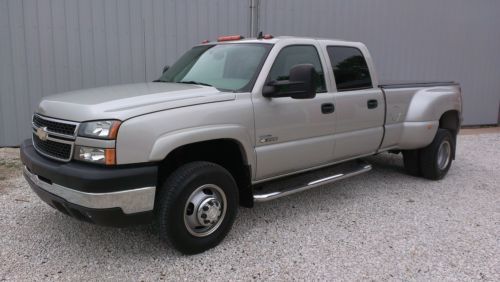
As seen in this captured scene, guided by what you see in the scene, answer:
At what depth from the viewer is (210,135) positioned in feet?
11.3

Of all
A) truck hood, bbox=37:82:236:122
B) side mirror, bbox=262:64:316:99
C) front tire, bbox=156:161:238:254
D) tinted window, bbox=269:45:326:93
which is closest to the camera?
truck hood, bbox=37:82:236:122

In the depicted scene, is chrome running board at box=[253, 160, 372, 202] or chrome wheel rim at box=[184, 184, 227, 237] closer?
chrome wheel rim at box=[184, 184, 227, 237]

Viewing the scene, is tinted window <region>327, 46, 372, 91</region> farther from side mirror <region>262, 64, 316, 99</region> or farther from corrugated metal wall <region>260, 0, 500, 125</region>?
corrugated metal wall <region>260, 0, 500, 125</region>

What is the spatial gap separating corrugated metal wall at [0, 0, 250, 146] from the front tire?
4.60m

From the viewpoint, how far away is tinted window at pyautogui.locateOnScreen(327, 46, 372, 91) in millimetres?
4789

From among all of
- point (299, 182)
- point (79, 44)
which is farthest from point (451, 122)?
point (79, 44)

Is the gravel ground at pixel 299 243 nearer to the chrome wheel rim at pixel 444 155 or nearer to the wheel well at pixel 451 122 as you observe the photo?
the chrome wheel rim at pixel 444 155

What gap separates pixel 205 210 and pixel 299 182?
4.71 feet

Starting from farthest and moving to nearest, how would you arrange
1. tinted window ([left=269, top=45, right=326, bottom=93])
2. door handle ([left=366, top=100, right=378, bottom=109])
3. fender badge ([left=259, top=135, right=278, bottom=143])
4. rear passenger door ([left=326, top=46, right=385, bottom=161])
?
door handle ([left=366, top=100, right=378, bottom=109])
rear passenger door ([left=326, top=46, right=385, bottom=161])
tinted window ([left=269, top=45, right=326, bottom=93])
fender badge ([left=259, top=135, right=278, bottom=143])

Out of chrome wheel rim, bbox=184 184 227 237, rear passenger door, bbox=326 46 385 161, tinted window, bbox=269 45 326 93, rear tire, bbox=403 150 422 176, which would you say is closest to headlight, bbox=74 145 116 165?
chrome wheel rim, bbox=184 184 227 237

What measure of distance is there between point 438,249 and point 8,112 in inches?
265

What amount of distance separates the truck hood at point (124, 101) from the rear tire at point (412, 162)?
140 inches

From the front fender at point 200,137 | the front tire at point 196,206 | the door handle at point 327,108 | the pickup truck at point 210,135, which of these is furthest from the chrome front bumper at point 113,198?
the door handle at point 327,108

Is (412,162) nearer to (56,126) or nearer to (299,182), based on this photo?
(299,182)
